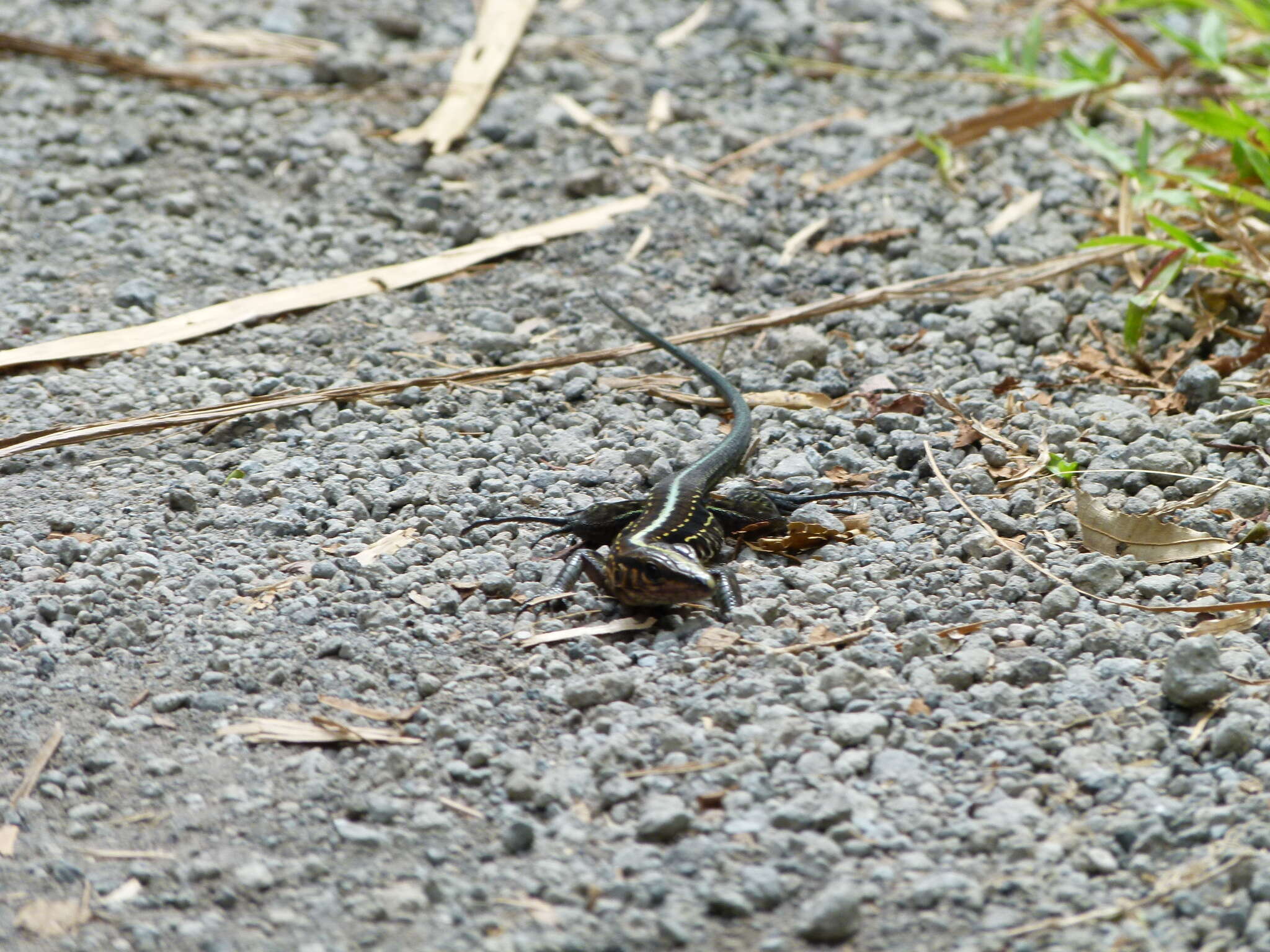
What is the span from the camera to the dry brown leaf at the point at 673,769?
326 centimetres

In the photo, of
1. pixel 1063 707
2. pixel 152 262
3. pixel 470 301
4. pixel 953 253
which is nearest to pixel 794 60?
pixel 953 253

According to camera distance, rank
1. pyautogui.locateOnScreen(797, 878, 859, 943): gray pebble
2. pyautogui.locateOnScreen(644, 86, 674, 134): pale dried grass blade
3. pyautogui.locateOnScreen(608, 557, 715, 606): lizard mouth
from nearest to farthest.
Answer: pyautogui.locateOnScreen(797, 878, 859, 943): gray pebble < pyautogui.locateOnScreen(608, 557, 715, 606): lizard mouth < pyautogui.locateOnScreen(644, 86, 674, 134): pale dried grass blade

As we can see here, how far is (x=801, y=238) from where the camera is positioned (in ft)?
22.0

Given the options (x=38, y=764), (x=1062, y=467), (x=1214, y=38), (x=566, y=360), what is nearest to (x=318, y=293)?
(x=566, y=360)

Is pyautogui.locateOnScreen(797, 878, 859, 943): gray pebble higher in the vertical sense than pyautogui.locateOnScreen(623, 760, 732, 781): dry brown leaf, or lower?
higher

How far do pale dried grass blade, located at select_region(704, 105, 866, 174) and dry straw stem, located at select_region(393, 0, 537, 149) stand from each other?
1.51 meters

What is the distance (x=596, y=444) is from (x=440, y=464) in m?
0.63

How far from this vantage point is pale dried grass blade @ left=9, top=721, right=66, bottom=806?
326 cm

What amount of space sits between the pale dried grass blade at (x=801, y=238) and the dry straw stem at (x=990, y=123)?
0.65 m

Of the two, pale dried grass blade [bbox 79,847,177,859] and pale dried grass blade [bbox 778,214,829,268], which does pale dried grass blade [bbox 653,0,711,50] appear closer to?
pale dried grass blade [bbox 778,214,829,268]

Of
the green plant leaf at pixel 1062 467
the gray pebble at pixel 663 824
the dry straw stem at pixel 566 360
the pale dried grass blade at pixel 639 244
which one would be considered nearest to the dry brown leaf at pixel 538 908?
the gray pebble at pixel 663 824

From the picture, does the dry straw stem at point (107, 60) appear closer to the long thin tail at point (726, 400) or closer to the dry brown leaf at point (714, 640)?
the long thin tail at point (726, 400)

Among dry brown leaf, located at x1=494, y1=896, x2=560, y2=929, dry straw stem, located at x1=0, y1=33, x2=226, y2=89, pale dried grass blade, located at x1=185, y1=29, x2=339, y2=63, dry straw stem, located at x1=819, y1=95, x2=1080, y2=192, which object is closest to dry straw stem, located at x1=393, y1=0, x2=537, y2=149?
pale dried grass blade, located at x1=185, y1=29, x2=339, y2=63

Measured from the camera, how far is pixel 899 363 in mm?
5652
